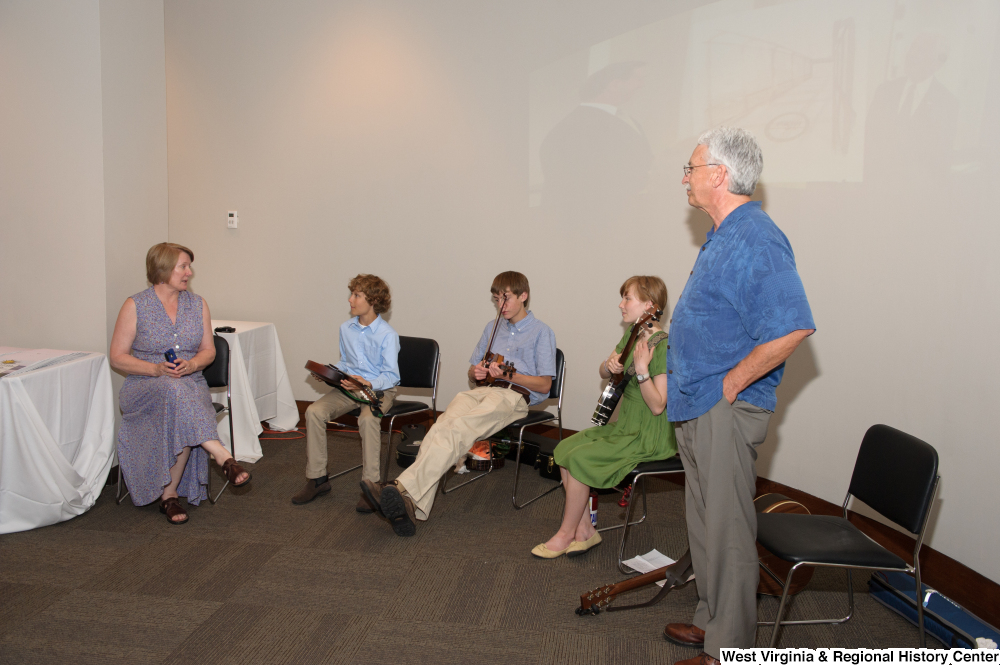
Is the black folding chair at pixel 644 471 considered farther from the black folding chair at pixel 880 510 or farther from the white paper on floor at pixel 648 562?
the black folding chair at pixel 880 510

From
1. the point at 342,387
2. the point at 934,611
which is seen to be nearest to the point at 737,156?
the point at 934,611

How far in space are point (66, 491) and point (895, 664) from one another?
133 inches

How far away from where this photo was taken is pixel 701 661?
2.02 m

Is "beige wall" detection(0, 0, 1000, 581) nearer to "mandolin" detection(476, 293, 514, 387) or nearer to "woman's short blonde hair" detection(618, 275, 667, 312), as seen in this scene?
"mandolin" detection(476, 293, 514, 387)

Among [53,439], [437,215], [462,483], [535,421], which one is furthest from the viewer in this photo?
[437,215]

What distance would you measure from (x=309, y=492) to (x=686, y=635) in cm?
203

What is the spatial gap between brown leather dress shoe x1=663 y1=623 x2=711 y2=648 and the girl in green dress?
621 millimetres

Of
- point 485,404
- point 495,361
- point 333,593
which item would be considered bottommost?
point 333,593

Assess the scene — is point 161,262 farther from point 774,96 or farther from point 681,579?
point 774,96

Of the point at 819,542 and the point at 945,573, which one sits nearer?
the point at 819,542

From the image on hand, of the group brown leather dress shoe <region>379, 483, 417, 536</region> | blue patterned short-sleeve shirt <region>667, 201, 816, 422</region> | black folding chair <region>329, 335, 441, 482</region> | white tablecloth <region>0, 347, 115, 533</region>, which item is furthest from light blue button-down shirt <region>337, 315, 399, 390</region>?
blue patterned short-sleeve shirt <region>667, 201, 816, 422</region>

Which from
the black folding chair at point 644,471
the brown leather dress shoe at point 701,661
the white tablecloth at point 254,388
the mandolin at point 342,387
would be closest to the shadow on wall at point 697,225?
the black folding chair at point 644,471

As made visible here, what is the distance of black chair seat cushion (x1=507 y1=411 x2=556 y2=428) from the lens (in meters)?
3.46

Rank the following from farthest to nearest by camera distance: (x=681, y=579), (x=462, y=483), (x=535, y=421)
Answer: (x=462, y=483) → (x=535, y=421) → (x=681, y=579)
